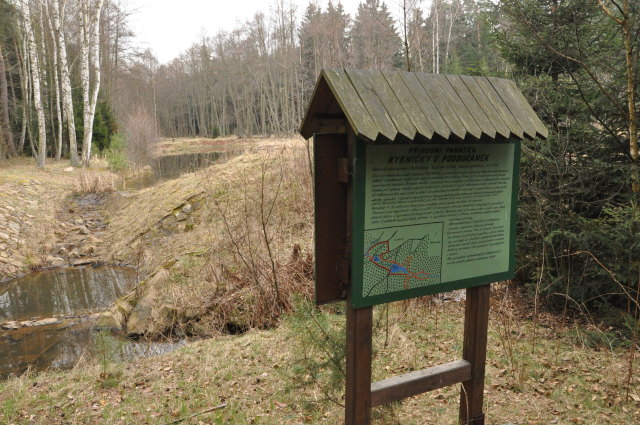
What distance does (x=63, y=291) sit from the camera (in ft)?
32.0

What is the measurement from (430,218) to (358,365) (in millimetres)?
957

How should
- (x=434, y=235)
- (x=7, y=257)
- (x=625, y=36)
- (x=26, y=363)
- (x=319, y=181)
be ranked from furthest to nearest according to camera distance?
(x=7, y=257)
(x=26, y=363)
(x=625, y=36)
(x=434, y=235)
(x=319, y=181)

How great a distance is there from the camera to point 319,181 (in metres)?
2.67

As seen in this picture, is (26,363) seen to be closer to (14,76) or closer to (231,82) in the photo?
(14,76)

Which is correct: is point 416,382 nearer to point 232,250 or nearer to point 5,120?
point 232,250

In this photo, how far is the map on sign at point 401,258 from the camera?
2.68 meters

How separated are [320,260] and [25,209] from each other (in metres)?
14.3

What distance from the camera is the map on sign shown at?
2676mm

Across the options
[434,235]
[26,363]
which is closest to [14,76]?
[26,363]

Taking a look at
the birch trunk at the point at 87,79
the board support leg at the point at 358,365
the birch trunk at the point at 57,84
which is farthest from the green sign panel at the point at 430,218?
the birch trunk at the point at 57,84

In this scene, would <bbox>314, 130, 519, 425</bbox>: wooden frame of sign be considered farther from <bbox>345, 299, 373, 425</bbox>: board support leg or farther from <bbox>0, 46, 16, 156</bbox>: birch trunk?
<bbox>0, 46, 16, 156</bbox>: birch trunk

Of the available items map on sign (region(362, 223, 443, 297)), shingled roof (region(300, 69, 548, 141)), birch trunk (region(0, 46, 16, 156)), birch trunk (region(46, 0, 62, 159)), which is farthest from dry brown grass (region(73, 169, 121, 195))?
map on sign (region(362, 223, 443, 297))

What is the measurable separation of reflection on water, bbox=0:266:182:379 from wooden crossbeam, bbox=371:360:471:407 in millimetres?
3861

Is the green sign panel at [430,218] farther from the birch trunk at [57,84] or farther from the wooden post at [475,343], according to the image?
the birch trunk at [57,84]
